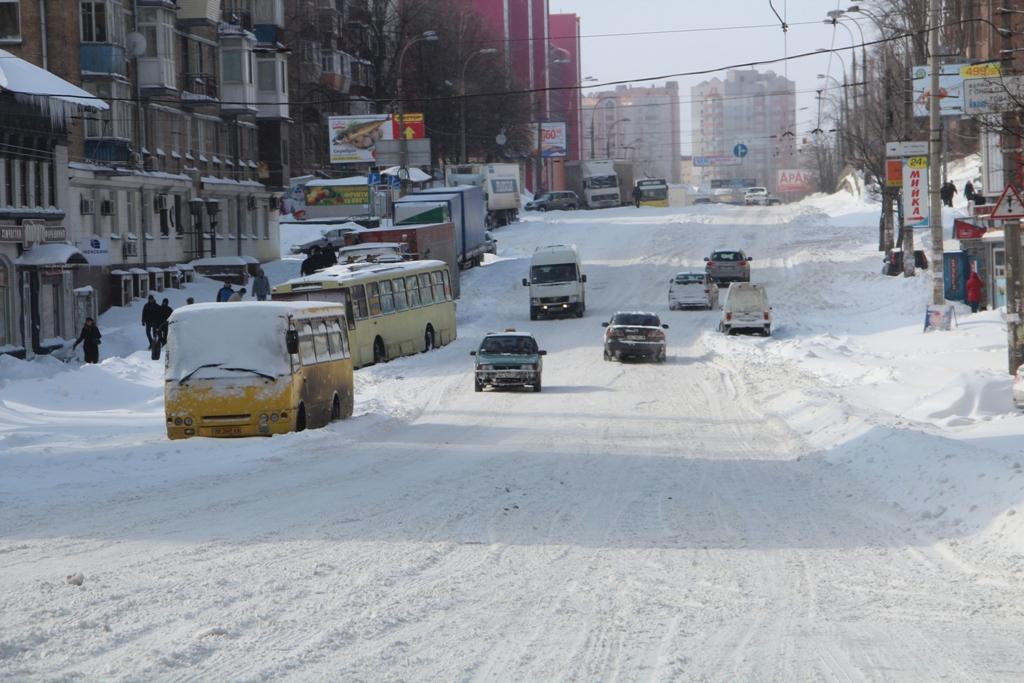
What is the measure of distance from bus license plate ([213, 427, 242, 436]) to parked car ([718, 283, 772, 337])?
82.8 feet

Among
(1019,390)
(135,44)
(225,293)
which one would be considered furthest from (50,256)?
(1019,390)

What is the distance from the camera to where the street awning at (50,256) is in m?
41.7

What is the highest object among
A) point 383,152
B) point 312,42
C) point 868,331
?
point 312,42

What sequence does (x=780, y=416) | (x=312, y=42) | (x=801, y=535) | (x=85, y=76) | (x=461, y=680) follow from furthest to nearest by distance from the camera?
(x=312, y=42) < (x=85, y=76) < (x=780, y=416) < (x=801, y=535) < (x=461, y=680)

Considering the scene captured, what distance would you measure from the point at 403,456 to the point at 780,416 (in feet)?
29.9

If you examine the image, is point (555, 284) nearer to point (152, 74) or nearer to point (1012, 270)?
point (152, 74)

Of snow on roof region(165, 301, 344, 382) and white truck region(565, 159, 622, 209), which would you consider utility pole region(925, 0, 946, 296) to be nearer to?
snow on roof region(165, 301, 344, 382)

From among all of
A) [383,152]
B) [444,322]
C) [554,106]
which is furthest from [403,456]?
[554,106]

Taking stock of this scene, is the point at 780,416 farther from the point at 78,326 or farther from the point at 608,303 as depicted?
the point at 608,303

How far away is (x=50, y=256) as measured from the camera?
42281 millimetres

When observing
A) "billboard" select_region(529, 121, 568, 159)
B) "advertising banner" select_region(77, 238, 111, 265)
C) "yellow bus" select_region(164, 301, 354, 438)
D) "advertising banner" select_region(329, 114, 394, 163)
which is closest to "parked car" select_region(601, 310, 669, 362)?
"yellow bus" select_region(164, 301, 354, 438)

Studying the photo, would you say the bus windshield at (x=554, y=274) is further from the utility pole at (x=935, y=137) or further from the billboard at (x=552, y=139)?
the billboard at (x=552, y=139)

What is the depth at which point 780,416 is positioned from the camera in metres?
26.6

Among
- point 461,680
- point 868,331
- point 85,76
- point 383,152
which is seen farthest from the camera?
point 383,152
